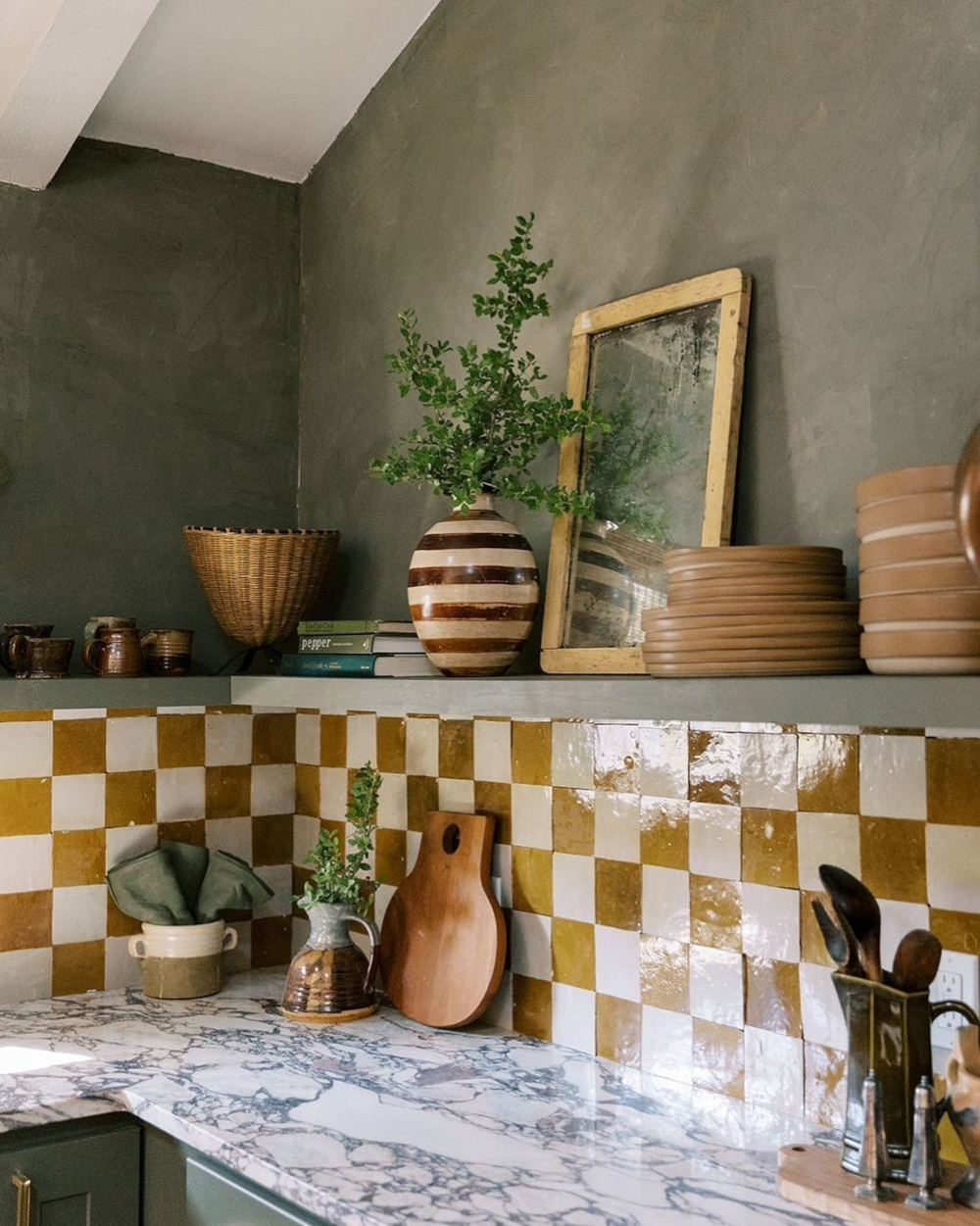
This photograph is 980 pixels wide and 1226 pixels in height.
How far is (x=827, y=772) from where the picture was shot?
1.79m

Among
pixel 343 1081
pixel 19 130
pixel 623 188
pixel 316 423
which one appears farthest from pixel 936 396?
pixel 19 130

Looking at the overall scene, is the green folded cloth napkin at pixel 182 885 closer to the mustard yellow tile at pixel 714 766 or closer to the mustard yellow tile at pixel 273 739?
the mustard yellow tile at pixel 273 739

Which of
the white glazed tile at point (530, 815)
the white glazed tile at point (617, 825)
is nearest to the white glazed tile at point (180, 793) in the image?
the white glazed tile at point (530, 815)

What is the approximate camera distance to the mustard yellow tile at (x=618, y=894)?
2062 millimetres

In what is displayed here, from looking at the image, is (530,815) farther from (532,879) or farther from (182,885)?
(182,885)

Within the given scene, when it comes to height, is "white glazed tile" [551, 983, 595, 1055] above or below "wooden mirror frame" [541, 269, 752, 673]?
below

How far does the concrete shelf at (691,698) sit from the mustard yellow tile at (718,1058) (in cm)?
58

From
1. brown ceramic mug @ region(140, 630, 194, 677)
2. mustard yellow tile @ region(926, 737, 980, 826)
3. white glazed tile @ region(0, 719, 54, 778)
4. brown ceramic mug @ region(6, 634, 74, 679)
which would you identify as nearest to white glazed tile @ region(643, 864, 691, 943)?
mustard yellow tile @ region(926, 737, 980, 826)

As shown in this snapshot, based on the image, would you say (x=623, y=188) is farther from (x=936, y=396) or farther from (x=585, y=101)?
(x=936, y=396)

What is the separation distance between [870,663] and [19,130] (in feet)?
6.19

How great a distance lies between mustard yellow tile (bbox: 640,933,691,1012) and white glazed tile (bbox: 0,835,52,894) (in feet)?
3.98

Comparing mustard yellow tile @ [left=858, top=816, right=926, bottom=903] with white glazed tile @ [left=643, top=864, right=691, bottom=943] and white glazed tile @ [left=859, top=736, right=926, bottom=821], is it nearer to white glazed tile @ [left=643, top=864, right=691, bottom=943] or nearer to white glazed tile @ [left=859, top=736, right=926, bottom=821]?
white glazed tile @ [left=859, top=736, right=926, bottom=821]

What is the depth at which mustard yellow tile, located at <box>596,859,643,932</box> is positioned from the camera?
6.77ft

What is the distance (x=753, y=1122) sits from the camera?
70.7 inches
